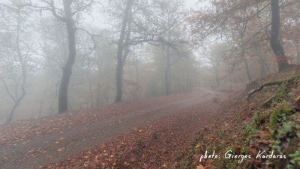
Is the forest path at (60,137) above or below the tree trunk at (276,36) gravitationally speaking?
below

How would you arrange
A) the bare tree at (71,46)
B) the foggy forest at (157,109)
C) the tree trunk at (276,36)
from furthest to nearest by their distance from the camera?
the bare tree at (71,46)
the tree trunk at (276,36)
the foggy forest at (157,109)

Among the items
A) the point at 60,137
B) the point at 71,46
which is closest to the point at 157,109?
the point at 60,137

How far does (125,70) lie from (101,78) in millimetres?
4796

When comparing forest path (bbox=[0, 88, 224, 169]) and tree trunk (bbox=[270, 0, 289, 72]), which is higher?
tree trunk (bbox=[270, 0, 289, 72])

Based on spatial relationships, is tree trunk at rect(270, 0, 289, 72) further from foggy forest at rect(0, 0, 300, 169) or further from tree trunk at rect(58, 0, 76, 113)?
tree trunk at rect(58, 0, 76, 113)

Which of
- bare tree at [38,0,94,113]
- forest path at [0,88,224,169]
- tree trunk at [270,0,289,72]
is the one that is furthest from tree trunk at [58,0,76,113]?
tree trunk at [270,0,289,72]

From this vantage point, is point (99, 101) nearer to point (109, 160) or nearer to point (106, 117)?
point (106, 117)

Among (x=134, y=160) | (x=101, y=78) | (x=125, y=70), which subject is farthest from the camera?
(x=125, y=70)

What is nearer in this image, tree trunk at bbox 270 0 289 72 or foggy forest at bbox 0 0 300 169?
foggy forest at bbox 0 0 300 169

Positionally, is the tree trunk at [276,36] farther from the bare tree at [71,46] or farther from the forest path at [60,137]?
the bare tree at [71,46]

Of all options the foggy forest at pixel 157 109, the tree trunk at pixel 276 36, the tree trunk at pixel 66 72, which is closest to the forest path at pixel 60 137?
the foggy forest at pixel 157 109

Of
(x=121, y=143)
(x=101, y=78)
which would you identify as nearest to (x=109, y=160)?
(x=121, y=143)

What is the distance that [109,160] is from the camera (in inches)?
190

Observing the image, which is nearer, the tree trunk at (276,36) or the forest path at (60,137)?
the forest path at (60,137)
